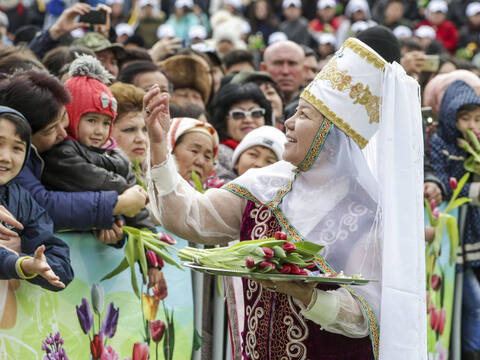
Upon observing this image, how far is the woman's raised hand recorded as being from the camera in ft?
11.5

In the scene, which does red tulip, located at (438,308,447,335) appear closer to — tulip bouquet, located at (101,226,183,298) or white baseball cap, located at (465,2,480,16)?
tulip bouquet, located at (101,226,183,298)

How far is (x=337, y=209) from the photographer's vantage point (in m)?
3.63

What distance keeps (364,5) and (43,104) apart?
43.6 ft

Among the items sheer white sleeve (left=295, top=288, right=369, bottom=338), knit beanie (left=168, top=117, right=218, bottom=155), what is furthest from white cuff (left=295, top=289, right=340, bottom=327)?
knit beanie (left=168, top=117, right=218, bottom=155)

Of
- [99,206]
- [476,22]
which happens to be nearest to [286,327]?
[99,206]

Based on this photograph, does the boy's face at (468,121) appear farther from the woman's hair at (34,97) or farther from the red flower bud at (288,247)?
the red flower bud at (288,247)

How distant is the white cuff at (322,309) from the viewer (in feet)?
10.9

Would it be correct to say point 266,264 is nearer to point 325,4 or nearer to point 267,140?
point 267,140

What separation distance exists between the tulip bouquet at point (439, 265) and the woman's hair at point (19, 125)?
3262mm

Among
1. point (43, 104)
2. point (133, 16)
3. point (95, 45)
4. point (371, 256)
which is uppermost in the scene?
point (133, 16)

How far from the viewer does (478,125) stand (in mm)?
6914

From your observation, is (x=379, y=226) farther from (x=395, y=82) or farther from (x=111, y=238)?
(x=111, y=238)

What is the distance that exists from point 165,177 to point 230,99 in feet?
9.48

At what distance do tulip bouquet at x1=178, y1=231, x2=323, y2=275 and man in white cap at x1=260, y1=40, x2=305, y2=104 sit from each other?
492 cm
